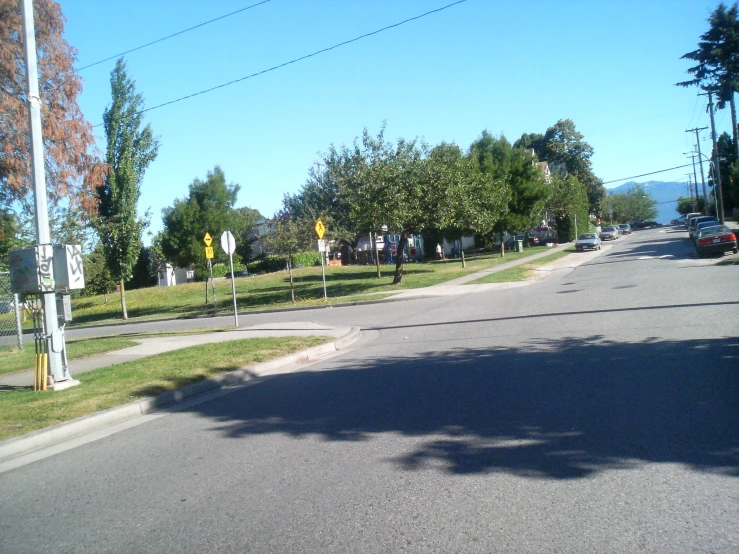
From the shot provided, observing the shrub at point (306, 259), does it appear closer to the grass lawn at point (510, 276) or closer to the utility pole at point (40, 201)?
the grass lawn at point (510, 276)

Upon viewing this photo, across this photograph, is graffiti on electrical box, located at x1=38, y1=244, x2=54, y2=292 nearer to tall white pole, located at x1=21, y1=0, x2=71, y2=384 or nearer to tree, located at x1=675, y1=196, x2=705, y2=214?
tall white pole, located at x1=21, y1=0, x2=71, y2=384

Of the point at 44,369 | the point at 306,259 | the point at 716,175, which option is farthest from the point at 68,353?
the point at 716,175

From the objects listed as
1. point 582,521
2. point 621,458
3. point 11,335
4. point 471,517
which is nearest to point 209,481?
point 471,517

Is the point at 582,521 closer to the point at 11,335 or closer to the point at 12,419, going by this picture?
the point at 12,419

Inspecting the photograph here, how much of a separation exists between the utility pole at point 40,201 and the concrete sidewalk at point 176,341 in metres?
1.18

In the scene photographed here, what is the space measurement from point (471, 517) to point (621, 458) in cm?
A: 172

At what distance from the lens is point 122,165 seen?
19391 millimetres

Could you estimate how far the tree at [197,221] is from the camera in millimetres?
37625

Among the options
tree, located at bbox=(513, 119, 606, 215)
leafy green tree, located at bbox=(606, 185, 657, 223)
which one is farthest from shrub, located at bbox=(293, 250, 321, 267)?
leafy green tree, located at bbox=(606, 185, 657, 223)

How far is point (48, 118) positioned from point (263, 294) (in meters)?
13.8

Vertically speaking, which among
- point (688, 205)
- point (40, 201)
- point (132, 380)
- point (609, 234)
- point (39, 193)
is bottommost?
point (132, 380)

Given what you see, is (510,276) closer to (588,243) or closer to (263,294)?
(263,294)

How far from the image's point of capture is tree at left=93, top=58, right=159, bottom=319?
18297mm

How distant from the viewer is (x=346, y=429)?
275 inches
